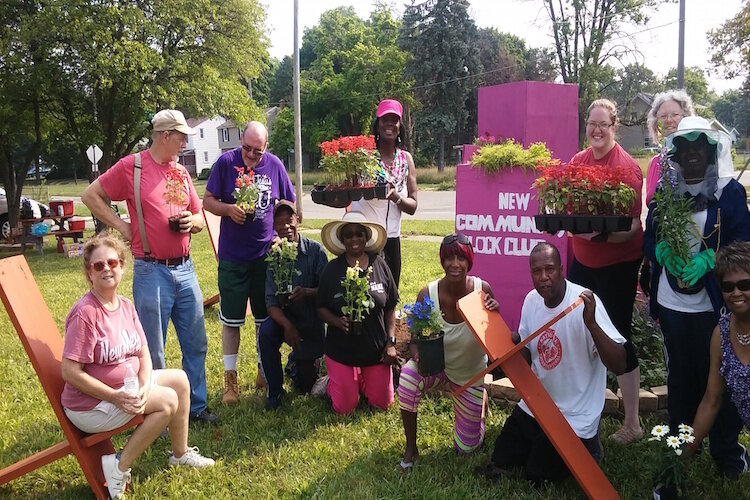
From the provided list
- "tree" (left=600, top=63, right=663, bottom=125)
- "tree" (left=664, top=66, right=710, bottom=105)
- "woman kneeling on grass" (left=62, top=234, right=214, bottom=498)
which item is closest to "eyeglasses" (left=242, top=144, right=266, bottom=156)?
"woman kneeling on grass" (left=62, top=234, right=214, bottom=498)

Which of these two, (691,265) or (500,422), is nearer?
(691,265)

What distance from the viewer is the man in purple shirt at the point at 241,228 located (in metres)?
4.42

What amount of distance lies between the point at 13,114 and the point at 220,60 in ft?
16.9

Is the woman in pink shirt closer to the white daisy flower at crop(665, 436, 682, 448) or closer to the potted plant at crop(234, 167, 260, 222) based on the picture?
the white daisy flower at crop(665, 436, 682, 448)

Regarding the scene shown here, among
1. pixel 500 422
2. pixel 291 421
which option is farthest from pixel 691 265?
pixel 291 421

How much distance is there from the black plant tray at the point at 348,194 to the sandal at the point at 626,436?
2.29 m

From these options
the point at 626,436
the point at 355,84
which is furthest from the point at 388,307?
the point at 355,84

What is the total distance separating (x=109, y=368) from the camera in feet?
10.4

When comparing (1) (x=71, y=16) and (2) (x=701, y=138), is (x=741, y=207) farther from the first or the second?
(1) (x=71, y=16)

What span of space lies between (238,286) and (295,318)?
1.66 feet

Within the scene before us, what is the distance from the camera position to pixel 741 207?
3064 mm

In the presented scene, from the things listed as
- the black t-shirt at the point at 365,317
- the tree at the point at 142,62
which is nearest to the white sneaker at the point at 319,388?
the black t-shirt at the point at 365,317

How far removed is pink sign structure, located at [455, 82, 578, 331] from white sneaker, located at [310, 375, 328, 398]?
162 cm

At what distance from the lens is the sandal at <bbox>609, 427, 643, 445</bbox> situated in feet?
12.2
